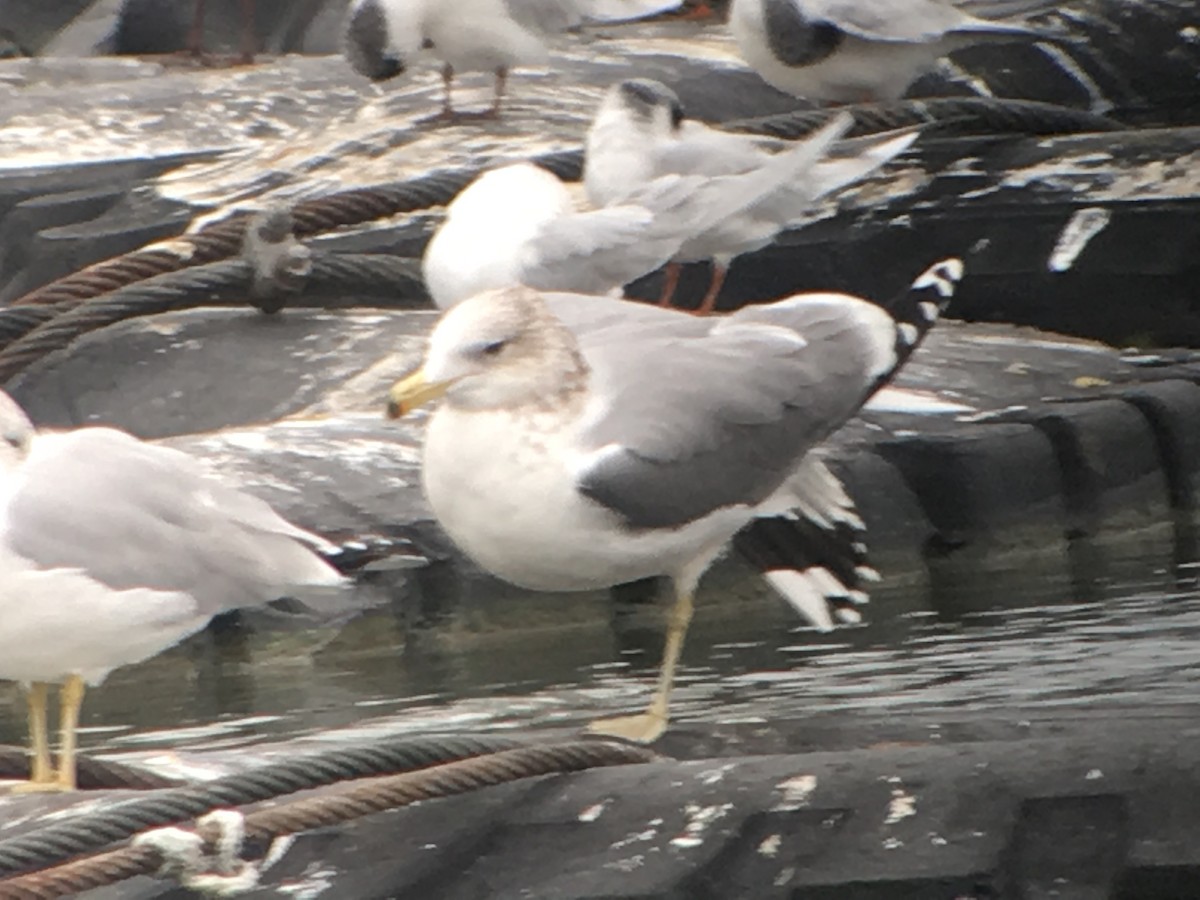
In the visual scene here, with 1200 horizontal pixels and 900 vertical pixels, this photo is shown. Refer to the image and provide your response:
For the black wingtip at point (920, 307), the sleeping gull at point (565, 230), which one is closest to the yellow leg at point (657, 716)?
the black wingtip at point (920, 307)

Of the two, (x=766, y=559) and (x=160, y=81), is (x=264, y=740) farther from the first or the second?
(x=160, y=81)

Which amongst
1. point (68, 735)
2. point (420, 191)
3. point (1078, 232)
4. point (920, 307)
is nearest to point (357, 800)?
point (68, 735)

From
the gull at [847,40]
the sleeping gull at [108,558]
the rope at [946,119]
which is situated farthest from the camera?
the gull at [847,40]

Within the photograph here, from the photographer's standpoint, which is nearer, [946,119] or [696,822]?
[696,822]

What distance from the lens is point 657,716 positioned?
13.0 ft

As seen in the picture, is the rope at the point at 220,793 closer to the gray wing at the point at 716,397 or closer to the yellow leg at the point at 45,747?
the yellow leg at the point at 45,747

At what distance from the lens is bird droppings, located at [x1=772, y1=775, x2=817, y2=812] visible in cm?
312

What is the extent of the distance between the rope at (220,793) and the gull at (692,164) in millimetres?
3308

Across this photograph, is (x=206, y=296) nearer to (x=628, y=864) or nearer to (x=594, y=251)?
(x=594, y=251)

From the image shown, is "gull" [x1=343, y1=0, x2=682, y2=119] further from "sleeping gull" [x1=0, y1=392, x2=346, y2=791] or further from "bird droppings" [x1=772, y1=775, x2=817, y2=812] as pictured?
"bird droppings" [x1=772, y1=775, x2=817, y2=812]

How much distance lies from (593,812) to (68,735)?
97 cm

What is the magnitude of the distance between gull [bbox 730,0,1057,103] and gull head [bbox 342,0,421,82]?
1.16m

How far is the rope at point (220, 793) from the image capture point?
312 centimetres

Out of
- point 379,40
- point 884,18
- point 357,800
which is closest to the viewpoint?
point 357,800
